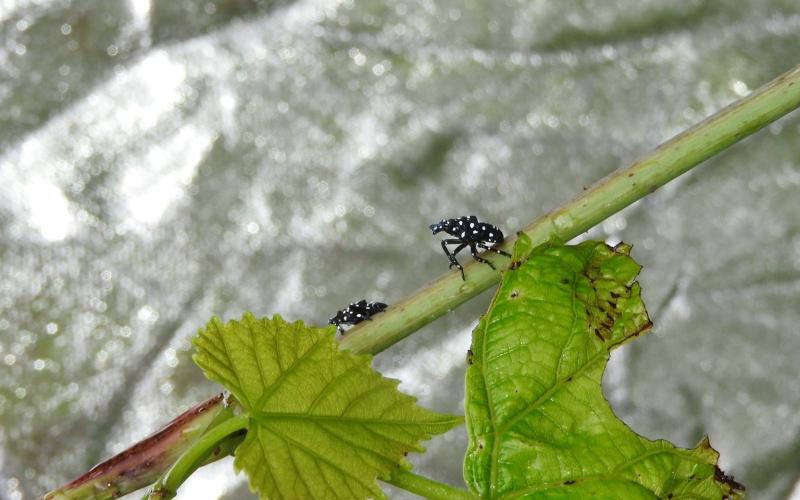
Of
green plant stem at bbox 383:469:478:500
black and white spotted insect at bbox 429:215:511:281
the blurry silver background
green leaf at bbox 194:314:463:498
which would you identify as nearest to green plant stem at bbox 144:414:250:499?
green leaf at bbox 194:314:463:498

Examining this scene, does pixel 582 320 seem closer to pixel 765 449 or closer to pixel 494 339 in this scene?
pixel 494 339

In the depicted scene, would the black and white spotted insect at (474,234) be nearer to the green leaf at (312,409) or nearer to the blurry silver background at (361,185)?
the green leaf at (312,409)

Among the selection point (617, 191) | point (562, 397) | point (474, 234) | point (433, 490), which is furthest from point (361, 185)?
point (433, 490)

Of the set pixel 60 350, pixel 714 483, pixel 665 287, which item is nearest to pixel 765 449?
pixel 665 287

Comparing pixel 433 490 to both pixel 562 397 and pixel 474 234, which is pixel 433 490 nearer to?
pixel 562 397

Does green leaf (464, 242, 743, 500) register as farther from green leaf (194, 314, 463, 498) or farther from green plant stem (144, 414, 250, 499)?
green plant stem (144, 414, 250, 499)

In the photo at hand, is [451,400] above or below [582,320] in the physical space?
above
